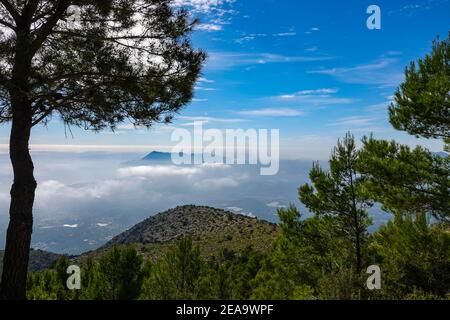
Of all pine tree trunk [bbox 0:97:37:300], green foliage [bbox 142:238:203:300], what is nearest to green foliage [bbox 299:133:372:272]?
green foliage [bbox 142:238:203:300]

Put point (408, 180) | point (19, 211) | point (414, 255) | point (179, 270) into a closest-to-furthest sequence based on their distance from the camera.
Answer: point (19, 211)
point (414, 255)
point (408, 180)
point (179, 270)

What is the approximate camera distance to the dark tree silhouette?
8.27 meters

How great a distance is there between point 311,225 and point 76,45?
13146 millimetres

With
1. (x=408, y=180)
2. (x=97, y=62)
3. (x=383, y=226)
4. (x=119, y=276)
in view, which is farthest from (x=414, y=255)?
(x=119, y=276)

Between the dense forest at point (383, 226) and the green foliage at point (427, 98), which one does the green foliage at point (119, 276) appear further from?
the green foliage at point (427, 98)

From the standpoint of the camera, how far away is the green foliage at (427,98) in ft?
39.4

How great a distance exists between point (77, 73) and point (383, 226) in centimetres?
1177

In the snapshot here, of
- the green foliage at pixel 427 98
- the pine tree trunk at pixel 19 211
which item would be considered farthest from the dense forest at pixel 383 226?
the pine tree trunk at pixel 19 211

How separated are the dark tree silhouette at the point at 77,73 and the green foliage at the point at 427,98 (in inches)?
311

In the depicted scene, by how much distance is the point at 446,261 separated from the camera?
12.5 metres

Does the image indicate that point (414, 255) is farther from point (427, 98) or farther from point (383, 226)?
point (427, 98)

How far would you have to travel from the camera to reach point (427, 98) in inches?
481
